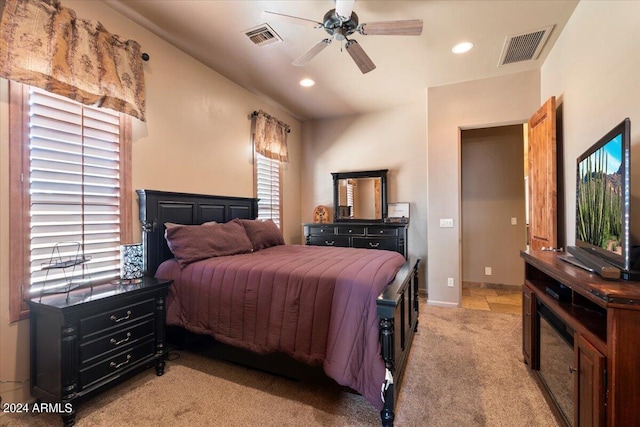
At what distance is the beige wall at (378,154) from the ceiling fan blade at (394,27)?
225 cm

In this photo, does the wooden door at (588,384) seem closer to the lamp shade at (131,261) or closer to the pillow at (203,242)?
the pillow at (203,242)

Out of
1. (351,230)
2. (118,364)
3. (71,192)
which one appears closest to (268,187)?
(351,230)

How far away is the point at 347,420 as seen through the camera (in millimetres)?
1765

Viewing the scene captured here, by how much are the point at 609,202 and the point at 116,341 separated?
3.08 metres

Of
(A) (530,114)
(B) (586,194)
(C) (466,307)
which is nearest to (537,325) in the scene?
(B) (586,194)

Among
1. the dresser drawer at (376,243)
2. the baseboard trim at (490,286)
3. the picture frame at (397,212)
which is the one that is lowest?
the baseboard trim at (490,286)

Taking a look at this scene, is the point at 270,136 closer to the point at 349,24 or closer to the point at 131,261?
the point at 349,24

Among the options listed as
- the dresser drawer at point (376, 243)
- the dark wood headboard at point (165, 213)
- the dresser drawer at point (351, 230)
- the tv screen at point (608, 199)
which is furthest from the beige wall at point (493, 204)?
the dark wood headboard at point (165, 213)

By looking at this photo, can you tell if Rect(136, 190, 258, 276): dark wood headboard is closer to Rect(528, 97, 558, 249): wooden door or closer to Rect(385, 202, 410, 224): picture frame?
→ Rect(385, 202, 410, 224): picture frame

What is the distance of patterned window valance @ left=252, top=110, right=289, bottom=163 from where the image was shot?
4133 millimetres

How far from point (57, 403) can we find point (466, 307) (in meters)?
4.12

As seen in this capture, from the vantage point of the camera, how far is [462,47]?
3.01m

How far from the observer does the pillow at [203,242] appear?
2.51 metres

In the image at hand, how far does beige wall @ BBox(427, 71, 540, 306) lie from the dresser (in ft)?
1.43
